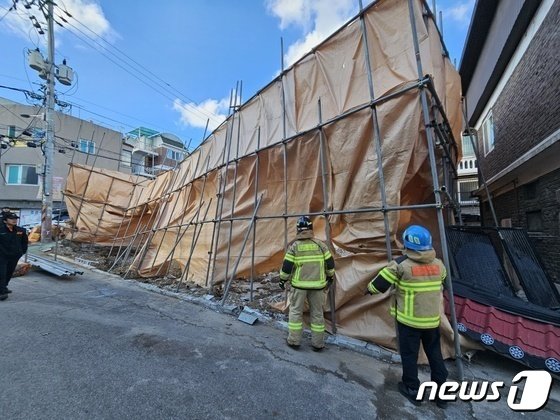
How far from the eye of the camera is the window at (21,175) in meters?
21.2

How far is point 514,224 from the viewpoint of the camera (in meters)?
7.21

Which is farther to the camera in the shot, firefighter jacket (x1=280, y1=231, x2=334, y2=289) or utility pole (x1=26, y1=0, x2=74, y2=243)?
utility pole (x1=26, y1=0, x2=74, y2=243)

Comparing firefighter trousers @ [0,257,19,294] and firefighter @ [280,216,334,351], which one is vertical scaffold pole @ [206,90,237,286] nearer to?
firefighter @ [280,216,334,351]

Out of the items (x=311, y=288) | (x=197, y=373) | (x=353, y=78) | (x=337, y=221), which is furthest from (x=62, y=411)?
(x=353, y=78)

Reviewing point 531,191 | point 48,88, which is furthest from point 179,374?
point 48,88

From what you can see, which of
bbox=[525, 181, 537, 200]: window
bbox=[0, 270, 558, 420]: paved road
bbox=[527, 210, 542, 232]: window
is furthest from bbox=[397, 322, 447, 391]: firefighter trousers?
bbox=[525, 181, 537, 200]: window

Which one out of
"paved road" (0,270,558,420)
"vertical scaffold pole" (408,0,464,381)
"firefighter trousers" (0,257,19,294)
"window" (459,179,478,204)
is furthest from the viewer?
"window" (459,179,478,204)

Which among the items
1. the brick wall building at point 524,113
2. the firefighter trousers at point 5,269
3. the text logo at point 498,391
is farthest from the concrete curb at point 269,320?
the brick wall building at point 524,113

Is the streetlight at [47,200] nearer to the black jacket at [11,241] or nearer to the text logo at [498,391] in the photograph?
the black jacket at [11,241]

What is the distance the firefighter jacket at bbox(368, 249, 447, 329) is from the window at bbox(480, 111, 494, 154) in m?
9.97

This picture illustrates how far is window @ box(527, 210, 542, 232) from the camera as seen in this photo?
241 inches

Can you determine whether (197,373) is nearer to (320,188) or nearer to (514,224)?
(320,188)

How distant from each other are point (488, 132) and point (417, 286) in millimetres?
11226

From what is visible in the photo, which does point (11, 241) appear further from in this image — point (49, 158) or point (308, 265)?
point (49, 158)
